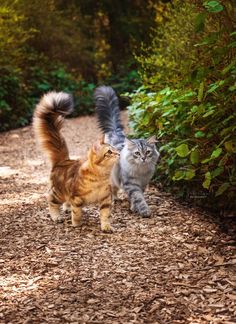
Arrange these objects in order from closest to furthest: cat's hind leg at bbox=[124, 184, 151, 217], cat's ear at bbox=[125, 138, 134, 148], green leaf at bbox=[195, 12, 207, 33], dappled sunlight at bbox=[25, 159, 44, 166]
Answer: green leaf at bbox=[195, 12, 207, 33] < cat's hind leg at bbox=[124, 184, 151, 217] < cat's ear at bbox=[125, 138, 134, 148] < dappled sunlight at bbox=[25, 159, 44, 166]

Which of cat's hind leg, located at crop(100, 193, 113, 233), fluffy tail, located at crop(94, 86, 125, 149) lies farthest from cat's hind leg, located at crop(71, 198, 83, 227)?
fluffy tail, located at crop(94, 86, 125, 149)

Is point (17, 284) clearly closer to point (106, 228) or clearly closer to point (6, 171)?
point (106, 228)

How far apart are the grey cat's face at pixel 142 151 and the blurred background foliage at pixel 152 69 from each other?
16cm

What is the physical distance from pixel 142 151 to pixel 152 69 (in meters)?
3.82

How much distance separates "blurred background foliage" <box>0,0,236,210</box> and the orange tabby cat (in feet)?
2.45

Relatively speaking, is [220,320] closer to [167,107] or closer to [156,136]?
[167,107]

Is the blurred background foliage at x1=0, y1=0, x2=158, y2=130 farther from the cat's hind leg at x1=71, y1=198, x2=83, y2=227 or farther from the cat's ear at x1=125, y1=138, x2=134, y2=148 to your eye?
the cat's hind leg at x1=71, y1=198, x2=83, y2=227

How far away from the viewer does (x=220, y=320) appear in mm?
2891

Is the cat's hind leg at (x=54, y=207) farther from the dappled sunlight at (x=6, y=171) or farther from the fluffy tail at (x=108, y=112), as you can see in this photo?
the dappled sunlight at (x=6, y=171)

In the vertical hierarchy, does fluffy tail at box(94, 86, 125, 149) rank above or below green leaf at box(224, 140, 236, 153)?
above

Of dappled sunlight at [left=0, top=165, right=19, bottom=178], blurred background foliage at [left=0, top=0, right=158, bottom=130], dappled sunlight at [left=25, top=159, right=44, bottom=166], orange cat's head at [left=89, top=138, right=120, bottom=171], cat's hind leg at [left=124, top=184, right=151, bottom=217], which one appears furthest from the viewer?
blurred background foliage at [left=0, top=0, right=158, bottom=130]

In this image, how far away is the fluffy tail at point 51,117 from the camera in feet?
15.8

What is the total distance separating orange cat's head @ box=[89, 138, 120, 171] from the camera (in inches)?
170

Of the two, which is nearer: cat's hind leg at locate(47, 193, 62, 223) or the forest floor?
the forest floor
